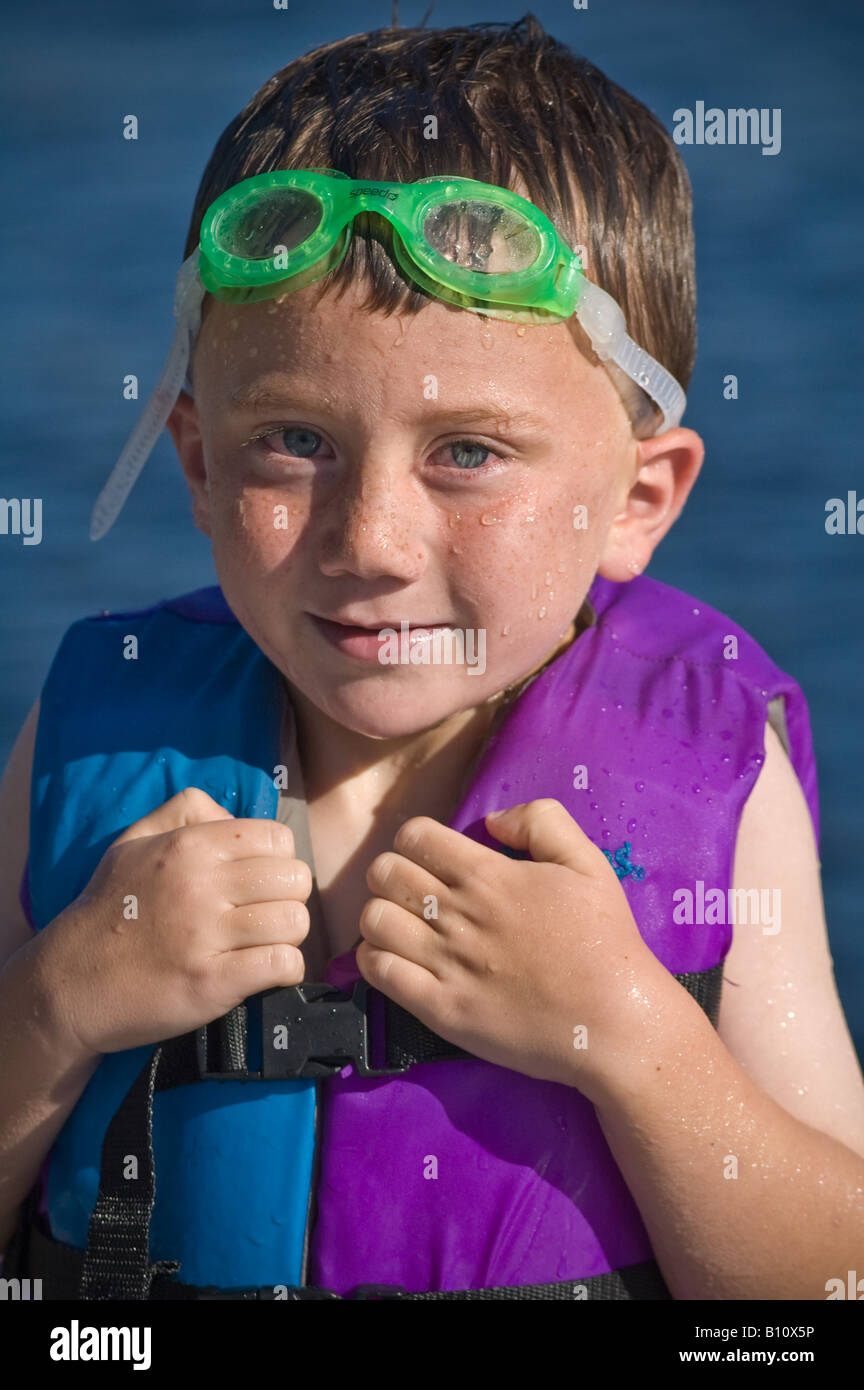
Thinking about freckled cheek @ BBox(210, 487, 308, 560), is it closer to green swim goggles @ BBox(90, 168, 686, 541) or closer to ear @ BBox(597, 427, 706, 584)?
green swim goggles @ BBox(90, 168, 686, 541)

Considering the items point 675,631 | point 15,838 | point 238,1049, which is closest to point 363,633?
point 238,1049

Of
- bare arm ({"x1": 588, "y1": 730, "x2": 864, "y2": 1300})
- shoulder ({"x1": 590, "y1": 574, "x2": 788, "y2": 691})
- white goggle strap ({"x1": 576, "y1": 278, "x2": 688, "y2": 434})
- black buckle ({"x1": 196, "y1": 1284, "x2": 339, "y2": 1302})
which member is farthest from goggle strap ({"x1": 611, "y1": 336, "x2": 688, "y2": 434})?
black buckle ({"x1": 196, "y1": 1284, "x2": 339, "y2": 1302})

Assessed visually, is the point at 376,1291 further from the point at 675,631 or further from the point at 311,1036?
the point at 675,631

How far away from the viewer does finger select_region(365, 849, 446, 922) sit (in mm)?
2811

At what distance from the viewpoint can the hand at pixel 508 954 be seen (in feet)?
8.99

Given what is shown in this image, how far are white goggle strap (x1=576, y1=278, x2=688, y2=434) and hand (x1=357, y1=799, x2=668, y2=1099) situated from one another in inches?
33.2

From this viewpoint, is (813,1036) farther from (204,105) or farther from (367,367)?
(204,105)

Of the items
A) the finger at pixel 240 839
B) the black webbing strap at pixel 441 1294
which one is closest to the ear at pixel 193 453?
the finger at pixel 240 839

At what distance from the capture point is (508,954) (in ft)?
9.07

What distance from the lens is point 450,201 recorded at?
2.81 metres

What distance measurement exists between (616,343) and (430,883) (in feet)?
3.14

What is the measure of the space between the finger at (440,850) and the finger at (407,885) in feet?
0.05
